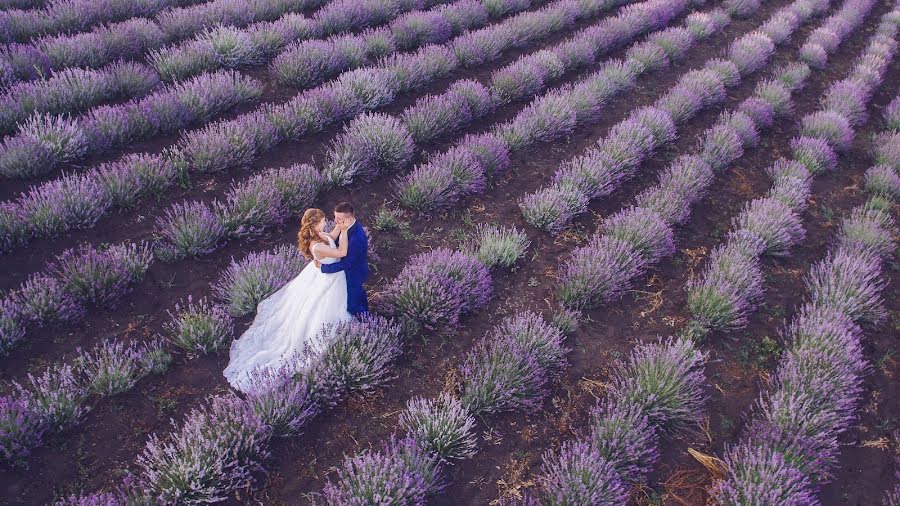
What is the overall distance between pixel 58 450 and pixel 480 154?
4646mm

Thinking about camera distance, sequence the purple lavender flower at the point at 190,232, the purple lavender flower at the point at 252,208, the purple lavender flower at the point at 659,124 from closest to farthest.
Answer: the purple lavender flower at the point at 190,232
the purple lavender flower at the point at 252,208
the purple lavender flower at the point at 659,124

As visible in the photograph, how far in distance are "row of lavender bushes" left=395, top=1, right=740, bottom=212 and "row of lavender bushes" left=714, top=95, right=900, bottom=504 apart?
10.8 ft

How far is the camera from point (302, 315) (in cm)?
424

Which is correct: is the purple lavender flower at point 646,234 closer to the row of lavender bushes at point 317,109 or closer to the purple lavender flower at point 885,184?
the purple lavender flower at point 885,184

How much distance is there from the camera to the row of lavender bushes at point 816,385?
365cm

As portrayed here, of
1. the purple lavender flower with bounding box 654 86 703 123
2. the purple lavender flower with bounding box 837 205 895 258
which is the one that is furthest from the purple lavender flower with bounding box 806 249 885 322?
the purple lavender flower with bounding box 654 86 703 123

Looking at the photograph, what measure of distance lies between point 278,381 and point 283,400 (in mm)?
156

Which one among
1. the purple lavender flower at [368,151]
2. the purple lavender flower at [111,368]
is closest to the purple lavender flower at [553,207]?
the purple lavender flower at [368,151]

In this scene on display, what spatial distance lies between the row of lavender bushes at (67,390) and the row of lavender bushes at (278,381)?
512 millimetres

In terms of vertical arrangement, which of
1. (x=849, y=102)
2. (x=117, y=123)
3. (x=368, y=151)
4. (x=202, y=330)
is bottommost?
(x=849, y=102)

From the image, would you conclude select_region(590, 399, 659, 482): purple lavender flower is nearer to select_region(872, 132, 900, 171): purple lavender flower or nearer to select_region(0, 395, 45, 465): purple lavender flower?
select_region(0, 395, 45, 465): purple lavender flower

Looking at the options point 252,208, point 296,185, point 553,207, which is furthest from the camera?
point 553,207

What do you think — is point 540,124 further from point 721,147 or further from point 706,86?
point 706,86

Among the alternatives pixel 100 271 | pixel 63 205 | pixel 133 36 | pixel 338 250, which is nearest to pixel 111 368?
pixel 100 271
